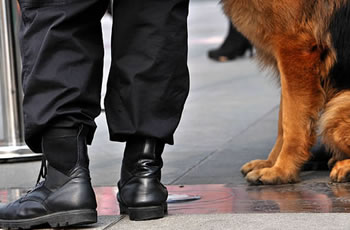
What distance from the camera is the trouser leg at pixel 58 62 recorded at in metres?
2.60

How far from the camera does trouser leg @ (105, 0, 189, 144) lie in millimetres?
2689

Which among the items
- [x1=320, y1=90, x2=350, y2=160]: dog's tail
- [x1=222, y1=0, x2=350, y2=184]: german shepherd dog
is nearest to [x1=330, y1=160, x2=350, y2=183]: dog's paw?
[x1=222, y1=0, x2=350, y2=184]: german shepherd dog

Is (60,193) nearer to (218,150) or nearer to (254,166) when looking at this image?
(254,166)

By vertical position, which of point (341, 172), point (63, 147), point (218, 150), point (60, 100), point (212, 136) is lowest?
point (212, 136)

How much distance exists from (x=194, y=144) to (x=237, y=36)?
4261 millimetres

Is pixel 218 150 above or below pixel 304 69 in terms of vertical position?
below

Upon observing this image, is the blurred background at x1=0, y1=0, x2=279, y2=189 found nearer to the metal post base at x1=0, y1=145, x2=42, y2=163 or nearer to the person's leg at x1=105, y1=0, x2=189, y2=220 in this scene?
the metal post base at x1=0, y1=145, x2=42, y2=163

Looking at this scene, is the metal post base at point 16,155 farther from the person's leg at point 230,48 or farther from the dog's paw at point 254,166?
the person's leg at point 230,48

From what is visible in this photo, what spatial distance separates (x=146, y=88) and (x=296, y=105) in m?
0.99

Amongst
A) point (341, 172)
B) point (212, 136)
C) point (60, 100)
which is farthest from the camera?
point (212, 136)

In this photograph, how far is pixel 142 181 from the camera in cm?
277

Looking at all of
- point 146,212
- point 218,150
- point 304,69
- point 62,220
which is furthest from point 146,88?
point 218,150

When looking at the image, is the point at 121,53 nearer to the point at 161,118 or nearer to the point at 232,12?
the point at 161,118

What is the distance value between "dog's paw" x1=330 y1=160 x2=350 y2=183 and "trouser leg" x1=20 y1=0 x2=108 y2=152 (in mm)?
1263
